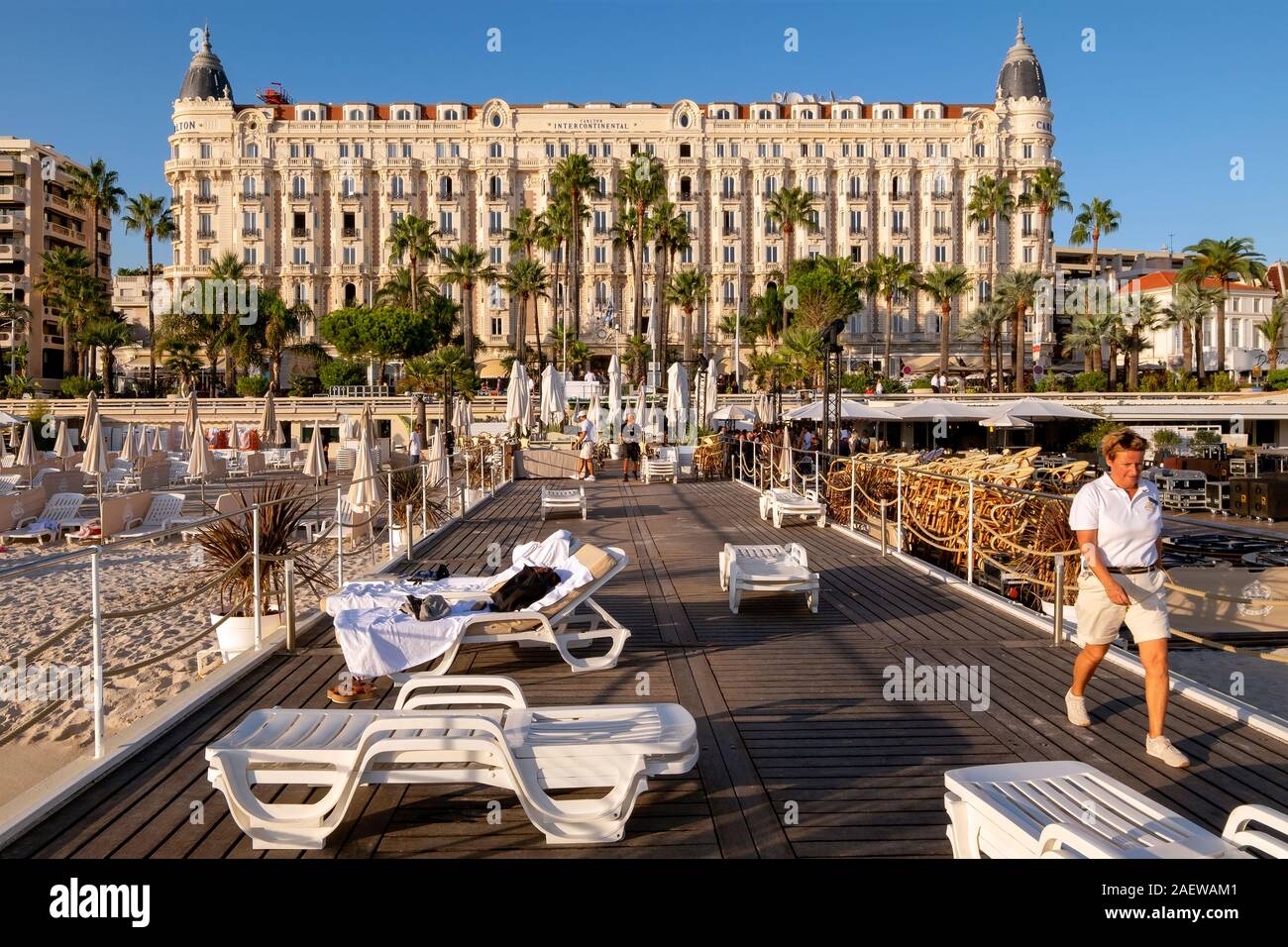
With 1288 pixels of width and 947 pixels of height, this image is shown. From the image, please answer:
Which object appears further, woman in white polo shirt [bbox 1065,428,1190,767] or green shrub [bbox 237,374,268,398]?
green shrub [bbox 237,374,268,398]

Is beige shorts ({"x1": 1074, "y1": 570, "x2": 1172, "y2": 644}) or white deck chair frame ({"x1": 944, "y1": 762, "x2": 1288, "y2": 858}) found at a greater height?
beige shorts ({"x1": 1074, "y1": 570, "x2": 1172, "y2": 644})

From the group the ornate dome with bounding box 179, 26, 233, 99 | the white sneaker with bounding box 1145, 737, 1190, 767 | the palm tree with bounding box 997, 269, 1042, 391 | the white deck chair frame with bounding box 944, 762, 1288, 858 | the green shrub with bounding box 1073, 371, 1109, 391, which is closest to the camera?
the white deck chair frame with bounding box 944, 762, 1288, 858

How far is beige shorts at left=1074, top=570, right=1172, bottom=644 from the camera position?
4.76m

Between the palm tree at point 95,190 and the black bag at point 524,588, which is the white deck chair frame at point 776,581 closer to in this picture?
the black bag at point 524,588

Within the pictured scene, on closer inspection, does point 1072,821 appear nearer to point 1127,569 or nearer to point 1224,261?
point 1127,569

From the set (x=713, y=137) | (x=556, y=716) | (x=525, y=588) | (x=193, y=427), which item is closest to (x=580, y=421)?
(x=193, y=427)

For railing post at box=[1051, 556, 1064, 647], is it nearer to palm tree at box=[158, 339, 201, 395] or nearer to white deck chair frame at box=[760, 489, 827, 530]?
white deck chair frame at box=[760, 489, 827, 530]

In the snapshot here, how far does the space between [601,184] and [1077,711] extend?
252 ft

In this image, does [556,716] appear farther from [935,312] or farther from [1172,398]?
[935,312]

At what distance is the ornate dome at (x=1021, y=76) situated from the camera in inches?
3219

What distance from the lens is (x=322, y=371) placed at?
62.7 metres

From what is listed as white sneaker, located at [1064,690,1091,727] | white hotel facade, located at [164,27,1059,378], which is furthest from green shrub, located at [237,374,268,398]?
white sneaker, located at [1064,690,1091,727]
